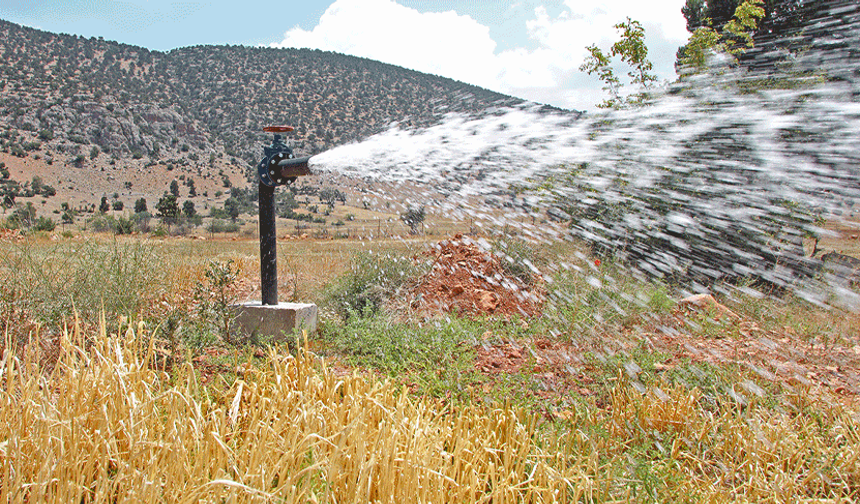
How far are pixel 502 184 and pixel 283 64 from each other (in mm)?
43088

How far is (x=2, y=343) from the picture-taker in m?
3.47

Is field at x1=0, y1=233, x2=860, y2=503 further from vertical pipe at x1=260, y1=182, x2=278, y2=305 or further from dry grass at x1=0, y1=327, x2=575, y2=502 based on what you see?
vertical pipe at x1=260, y1=182, x2=278, y2=305

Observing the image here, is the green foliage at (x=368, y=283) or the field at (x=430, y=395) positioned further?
the green foliage at (x=368, y=283)

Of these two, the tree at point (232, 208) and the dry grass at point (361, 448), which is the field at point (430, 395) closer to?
the dry grass at point (361, 448)

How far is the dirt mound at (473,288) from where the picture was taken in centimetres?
497

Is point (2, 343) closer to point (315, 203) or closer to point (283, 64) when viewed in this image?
point (315, 203)

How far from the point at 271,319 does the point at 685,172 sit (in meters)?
3.16

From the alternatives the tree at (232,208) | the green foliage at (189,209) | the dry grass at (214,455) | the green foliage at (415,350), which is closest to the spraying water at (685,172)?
the green foliage at (415,350)

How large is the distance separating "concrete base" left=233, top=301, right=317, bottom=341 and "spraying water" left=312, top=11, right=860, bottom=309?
133cm

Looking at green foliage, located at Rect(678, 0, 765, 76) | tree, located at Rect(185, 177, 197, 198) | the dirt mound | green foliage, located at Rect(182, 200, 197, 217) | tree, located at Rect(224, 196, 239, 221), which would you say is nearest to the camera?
green foliage, located at Rect(678, 0, 765, 76)

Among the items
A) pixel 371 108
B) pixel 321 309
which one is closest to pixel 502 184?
pixel 321 309

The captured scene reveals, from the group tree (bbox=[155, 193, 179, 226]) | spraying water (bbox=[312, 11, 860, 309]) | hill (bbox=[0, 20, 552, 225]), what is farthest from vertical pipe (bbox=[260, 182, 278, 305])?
hill (bbox=[0, 20, 552, 225])

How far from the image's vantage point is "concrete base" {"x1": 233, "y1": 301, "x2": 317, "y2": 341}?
158 inches

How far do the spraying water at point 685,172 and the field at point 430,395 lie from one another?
37 centimetres
